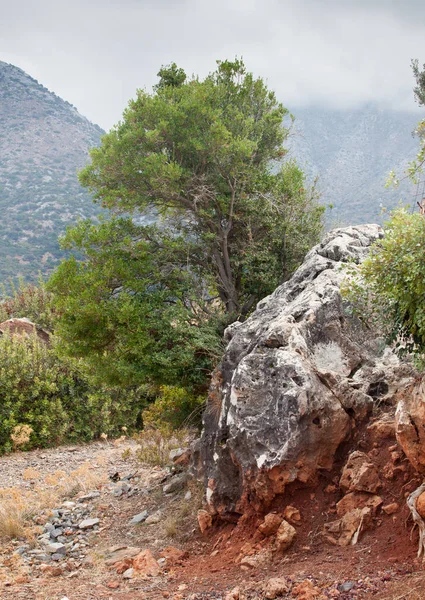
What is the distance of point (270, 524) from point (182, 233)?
6321mm

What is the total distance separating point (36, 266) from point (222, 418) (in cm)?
4407

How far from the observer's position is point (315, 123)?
2936 inches

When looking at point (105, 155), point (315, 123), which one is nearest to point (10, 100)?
point (315, 123)

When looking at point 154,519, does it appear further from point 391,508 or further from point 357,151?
point 357,151

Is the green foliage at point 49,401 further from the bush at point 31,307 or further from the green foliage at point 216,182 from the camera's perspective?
the green foliage at point 216,182

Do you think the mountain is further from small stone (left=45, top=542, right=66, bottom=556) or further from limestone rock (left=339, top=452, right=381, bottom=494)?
limestone rock (left=339, top=452, right=381, bottom=494)

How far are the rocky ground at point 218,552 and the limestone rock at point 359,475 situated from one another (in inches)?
1.0

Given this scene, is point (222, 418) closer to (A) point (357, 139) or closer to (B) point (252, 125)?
(B) point (252, 125)

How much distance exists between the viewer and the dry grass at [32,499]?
23.8 ft

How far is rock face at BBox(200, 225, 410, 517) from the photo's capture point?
5.42 m

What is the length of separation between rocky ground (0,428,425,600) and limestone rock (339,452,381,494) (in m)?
0.03

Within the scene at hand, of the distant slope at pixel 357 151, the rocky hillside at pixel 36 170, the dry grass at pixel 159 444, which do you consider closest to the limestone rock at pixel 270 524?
the dry grass at pixel 159 444

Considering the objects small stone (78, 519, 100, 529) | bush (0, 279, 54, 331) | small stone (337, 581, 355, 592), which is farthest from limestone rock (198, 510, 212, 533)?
bush (0, 279, 54, 331)

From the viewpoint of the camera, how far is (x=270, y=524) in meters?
5.31
